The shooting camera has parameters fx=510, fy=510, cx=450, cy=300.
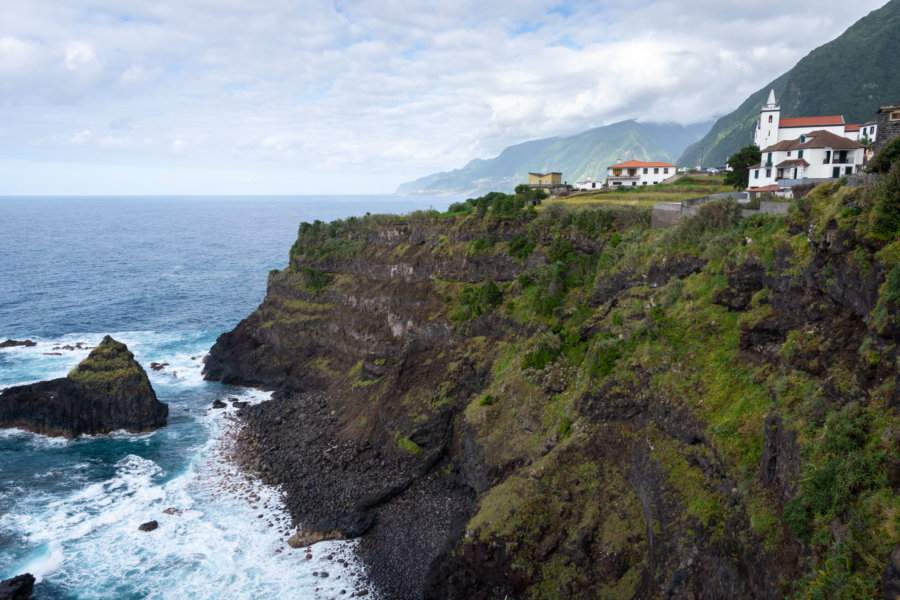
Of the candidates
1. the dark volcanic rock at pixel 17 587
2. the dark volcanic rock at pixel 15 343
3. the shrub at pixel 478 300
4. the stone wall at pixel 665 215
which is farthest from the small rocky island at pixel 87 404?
the stone wall at pixel 665 215

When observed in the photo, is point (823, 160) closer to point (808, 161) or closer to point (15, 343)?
point (808, 161)

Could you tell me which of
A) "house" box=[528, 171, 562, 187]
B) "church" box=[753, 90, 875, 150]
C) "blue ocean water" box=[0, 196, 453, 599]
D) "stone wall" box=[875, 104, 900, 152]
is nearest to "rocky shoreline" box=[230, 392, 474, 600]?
"blue ocean water" box=[0, 196, 453, 599]

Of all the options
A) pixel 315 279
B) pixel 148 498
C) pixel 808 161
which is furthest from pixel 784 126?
pixel 148 498

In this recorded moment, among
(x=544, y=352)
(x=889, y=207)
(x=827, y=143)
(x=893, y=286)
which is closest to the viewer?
(x=893, y=286)

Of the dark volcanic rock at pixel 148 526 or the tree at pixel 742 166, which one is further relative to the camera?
the tree at pixel 742 166

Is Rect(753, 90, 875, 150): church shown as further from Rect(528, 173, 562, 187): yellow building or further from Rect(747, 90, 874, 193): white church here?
Rect(528, 173, 562, 187): yellow building

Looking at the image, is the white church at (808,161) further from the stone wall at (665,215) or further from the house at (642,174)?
the house at (642,174)
